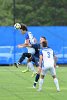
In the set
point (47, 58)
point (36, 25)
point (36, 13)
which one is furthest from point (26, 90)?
point (36, 13)

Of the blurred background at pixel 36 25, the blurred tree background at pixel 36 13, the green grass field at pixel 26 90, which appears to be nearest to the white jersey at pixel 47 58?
the green grass field at pixel 26 90

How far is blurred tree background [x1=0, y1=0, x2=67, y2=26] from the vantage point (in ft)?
119

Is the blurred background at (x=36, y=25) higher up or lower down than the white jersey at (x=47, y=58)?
lower down

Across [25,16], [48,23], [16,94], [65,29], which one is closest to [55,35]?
[65,29]

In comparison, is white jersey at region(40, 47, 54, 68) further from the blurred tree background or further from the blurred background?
the blurred tree background

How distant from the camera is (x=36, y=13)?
4153cm

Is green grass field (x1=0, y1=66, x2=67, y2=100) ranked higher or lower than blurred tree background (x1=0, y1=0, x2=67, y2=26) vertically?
higher

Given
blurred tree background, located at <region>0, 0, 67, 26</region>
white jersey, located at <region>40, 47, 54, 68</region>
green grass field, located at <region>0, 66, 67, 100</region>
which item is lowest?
blurred tree background, located at <region>0, 0, 67, 26</region>

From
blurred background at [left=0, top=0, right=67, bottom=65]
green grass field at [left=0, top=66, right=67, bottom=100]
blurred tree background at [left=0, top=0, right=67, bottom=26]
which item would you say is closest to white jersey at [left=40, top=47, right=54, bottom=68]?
green grass field at [left=0, top=66, right=67, bottom=100]

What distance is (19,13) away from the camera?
39.5 m

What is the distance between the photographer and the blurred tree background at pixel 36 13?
36334 millimetres

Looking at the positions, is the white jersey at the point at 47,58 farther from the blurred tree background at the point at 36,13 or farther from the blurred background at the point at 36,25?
the blurred tree background at the point at 36,13

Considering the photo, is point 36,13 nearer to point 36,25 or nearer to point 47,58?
point 36,25

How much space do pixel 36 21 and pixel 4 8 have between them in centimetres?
919
